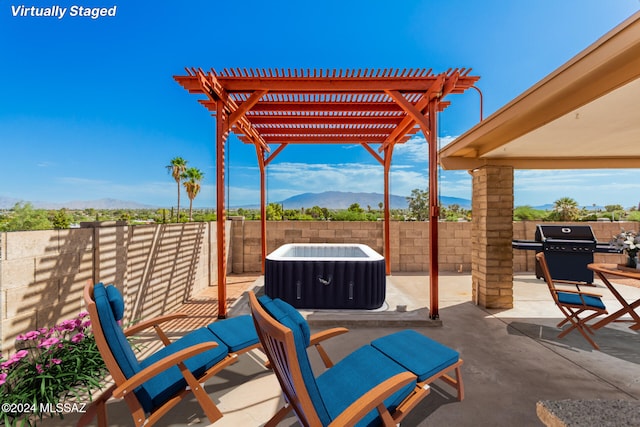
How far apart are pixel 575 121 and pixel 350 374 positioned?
3.30 meters

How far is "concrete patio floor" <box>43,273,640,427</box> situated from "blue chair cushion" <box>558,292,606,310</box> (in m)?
0.40

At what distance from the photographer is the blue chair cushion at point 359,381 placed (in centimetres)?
159

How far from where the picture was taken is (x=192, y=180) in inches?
1161

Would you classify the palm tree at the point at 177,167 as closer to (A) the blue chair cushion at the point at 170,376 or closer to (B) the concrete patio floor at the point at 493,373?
(B) the concrete patio floor at the point at 493,373

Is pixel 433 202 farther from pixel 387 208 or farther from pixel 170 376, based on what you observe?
pixel 170 376

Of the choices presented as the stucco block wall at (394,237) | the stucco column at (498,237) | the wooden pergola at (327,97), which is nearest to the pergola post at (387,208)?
the stucco block wall at (394,237)

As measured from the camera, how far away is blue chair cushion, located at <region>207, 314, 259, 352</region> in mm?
2268

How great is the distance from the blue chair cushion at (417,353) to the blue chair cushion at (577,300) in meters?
2.15

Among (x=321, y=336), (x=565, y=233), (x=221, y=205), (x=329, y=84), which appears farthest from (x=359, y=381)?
(x=565, y=233)

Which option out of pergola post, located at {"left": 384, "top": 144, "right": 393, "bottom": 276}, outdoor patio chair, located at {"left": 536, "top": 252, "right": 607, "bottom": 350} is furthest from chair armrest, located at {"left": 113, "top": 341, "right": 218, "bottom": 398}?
pergola post, located at {"left": 384, "top": 144, "right": 393, "bottom": 276}

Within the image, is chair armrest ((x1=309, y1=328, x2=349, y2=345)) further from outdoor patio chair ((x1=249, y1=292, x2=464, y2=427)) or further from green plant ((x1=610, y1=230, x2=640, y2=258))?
green plant ((x1=610, y1=230, x2=640, y2=258))

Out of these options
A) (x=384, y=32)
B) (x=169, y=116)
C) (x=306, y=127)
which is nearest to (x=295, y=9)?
(x=384, y=32)

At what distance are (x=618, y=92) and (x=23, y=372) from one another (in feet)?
16.1

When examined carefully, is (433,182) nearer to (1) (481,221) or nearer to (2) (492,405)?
(1) (481,221)
